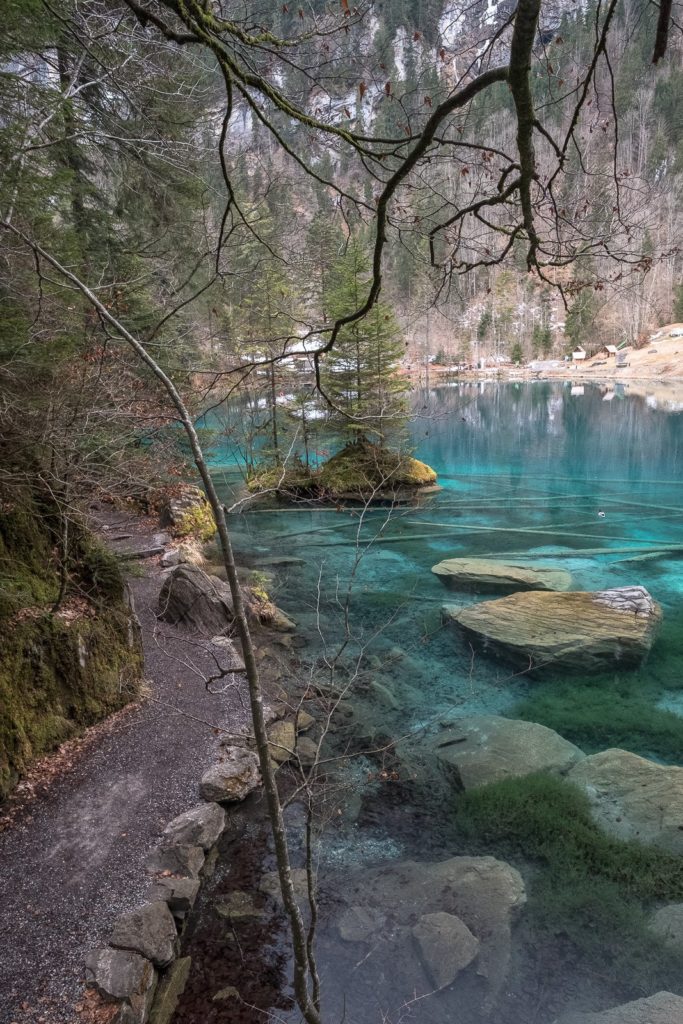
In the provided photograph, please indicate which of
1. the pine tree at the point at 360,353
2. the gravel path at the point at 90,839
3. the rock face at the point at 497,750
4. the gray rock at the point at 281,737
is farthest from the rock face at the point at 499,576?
the pine tree at the point at 360,353

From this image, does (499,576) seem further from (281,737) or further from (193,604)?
(281,737)

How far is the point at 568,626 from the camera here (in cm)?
804

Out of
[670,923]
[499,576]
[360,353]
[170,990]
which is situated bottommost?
[670,923]

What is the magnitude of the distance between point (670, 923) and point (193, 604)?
18.6 ft

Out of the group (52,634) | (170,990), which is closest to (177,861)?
(170,990)

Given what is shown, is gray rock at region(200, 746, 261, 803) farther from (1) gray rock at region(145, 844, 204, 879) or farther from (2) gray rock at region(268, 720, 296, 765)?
(1) gray rock at region(145, 844, 204, 879)

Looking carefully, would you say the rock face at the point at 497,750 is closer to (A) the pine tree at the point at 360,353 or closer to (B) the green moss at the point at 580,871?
(B) the green moss at the point at 580,871

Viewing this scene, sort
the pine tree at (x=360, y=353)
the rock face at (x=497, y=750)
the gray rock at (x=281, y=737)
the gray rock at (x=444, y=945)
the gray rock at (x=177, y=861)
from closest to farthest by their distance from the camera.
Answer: the gray rock at (x=444, y=945)
the gray rock at (x=177, y=861)
the rock face at (x=497, y=750)
the gray rock at (x=281, y=737)
the pine tree at (x=360, y=353)

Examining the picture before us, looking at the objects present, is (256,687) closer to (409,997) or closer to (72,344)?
(409,997)

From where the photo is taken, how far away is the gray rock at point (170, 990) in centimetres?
334

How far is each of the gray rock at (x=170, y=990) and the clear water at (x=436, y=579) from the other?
86 centimetres

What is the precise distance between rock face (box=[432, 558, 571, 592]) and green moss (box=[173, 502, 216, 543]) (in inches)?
168

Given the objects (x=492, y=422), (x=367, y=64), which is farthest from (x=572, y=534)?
(x=492, y=422)

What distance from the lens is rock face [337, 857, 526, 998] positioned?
12.5 feet
